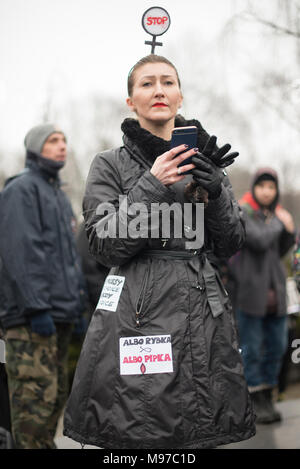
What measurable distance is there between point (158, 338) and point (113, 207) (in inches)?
22.4

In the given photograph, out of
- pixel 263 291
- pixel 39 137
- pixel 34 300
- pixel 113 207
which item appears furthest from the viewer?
pixel 263 291

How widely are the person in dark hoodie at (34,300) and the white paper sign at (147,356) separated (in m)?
1.39

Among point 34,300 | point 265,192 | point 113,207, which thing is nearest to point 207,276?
point 113,207

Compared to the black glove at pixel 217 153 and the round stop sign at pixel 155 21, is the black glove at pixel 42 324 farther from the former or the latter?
the round stop sign at pixel 155 21

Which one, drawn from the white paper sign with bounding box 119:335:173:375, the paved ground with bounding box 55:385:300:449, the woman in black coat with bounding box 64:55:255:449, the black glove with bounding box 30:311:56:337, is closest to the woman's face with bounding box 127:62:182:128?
the woman in black coat with bounding box 64:55:255:449

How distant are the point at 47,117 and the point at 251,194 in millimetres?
3590

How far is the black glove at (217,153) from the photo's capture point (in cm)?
244

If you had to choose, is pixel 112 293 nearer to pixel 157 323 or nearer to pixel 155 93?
pixel 157 323

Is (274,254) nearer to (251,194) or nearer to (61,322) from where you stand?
(251,194)

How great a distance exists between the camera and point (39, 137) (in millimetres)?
4328
